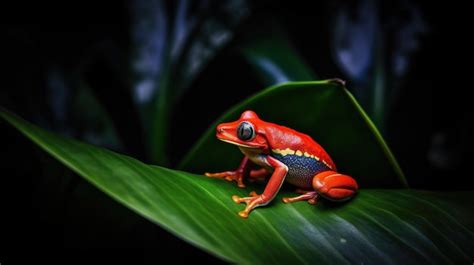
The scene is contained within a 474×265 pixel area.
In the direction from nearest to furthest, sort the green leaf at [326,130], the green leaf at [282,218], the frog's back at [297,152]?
the green leaf at [282,218], the green leaf at [326,130], the frog's back at [297,152]

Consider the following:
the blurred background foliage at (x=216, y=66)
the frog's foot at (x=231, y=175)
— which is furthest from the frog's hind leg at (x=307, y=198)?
the blurred background foliage at (x=216, y=66)

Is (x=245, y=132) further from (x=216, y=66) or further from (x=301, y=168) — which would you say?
(x=216, y=66)

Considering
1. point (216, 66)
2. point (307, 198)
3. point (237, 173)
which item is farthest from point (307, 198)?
point (216, 66)

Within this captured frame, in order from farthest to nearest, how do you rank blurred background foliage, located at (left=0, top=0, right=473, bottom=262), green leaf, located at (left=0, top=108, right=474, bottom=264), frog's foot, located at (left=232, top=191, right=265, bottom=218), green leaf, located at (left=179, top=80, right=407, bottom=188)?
blurred background foliage, located at (left=0, top=0, right=473, bottom=262), green leaf, located at (left=179, top=80, right=407, bottom=188), frog's foot, located at (left=232, top=191, right=265, bottom=218), green leaf, located at (left=0, top=108, right=474, bottom=264)

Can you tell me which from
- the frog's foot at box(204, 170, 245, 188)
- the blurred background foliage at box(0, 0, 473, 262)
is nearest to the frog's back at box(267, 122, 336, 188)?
the frog's foot at box(204, 170, 245, 188)

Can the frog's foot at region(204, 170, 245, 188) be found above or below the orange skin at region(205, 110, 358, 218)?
below

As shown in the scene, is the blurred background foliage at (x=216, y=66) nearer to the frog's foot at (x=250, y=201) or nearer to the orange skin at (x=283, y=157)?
the orange skin at (x=283, y=157)

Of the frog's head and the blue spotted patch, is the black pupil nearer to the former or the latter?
the frog's head

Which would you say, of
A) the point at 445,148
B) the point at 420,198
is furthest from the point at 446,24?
the point at 420,198
